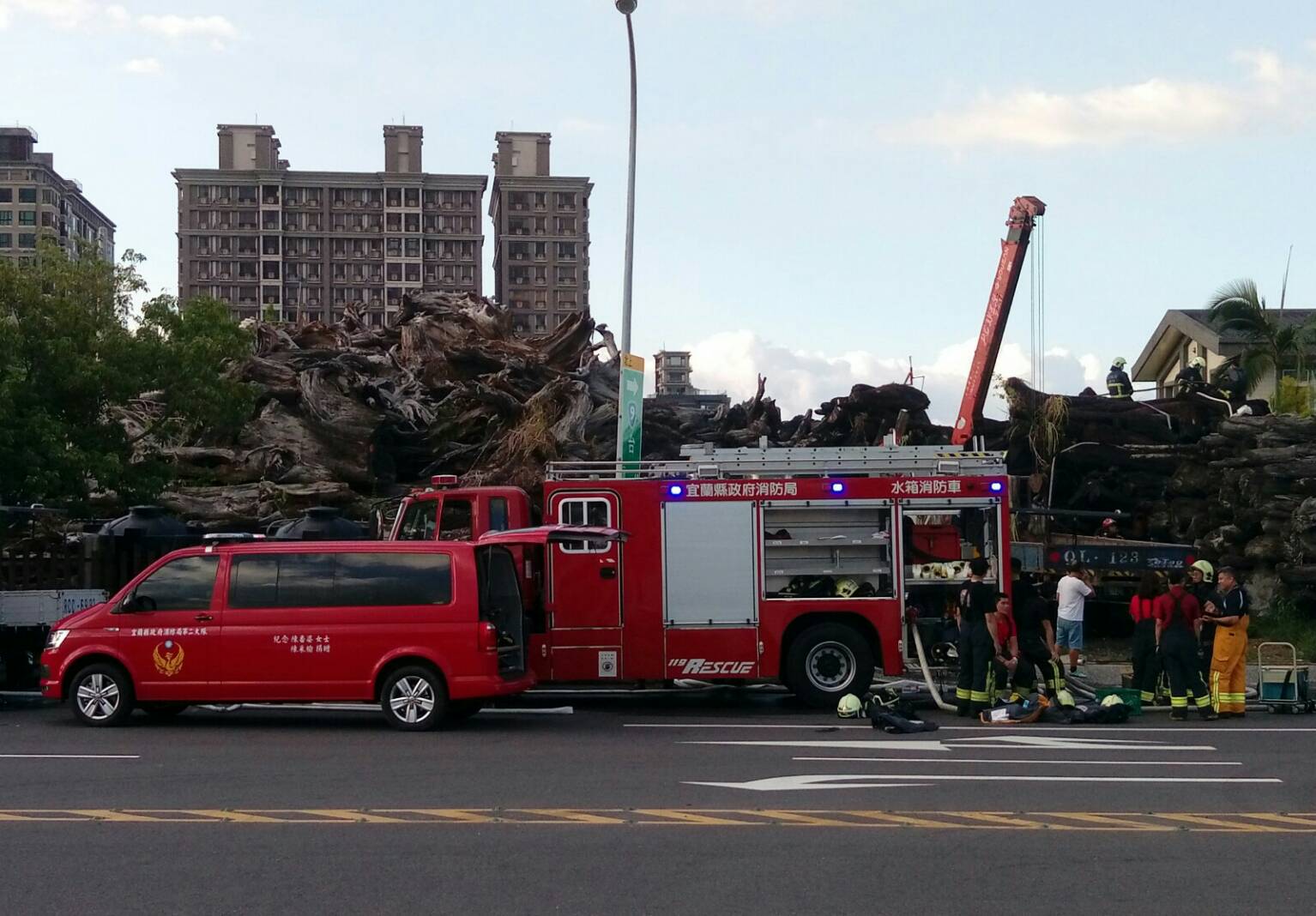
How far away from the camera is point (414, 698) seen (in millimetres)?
14297

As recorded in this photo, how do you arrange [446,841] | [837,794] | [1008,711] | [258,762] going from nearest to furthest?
[446,841] < [837,794] < [258,762] < [1008,711]

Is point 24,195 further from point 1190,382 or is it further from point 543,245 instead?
point 1190,382

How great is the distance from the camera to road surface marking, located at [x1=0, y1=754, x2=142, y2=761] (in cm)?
1241

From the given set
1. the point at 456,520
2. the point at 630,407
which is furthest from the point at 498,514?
the point at 630,407

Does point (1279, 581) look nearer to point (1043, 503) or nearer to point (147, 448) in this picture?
point (1043, 503)

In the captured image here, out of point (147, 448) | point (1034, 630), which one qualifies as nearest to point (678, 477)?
point (1034, 630)

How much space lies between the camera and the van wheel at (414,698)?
14266mm

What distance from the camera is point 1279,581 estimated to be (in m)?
24.8

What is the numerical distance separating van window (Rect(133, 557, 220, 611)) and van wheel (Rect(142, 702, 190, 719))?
1.11 m

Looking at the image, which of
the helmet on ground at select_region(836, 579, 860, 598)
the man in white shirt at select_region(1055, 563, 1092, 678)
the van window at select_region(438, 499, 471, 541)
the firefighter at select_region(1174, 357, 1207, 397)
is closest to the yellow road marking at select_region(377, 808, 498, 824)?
the van window at select_region(438, 499, 471, 541)

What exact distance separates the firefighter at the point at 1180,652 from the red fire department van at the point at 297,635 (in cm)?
680

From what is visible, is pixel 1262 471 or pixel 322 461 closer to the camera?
pixel 1262 471

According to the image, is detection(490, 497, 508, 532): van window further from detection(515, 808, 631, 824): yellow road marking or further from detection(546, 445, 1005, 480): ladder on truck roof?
detection(515, 808, 631, 824): yellow road marking

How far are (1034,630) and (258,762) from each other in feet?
27.6
